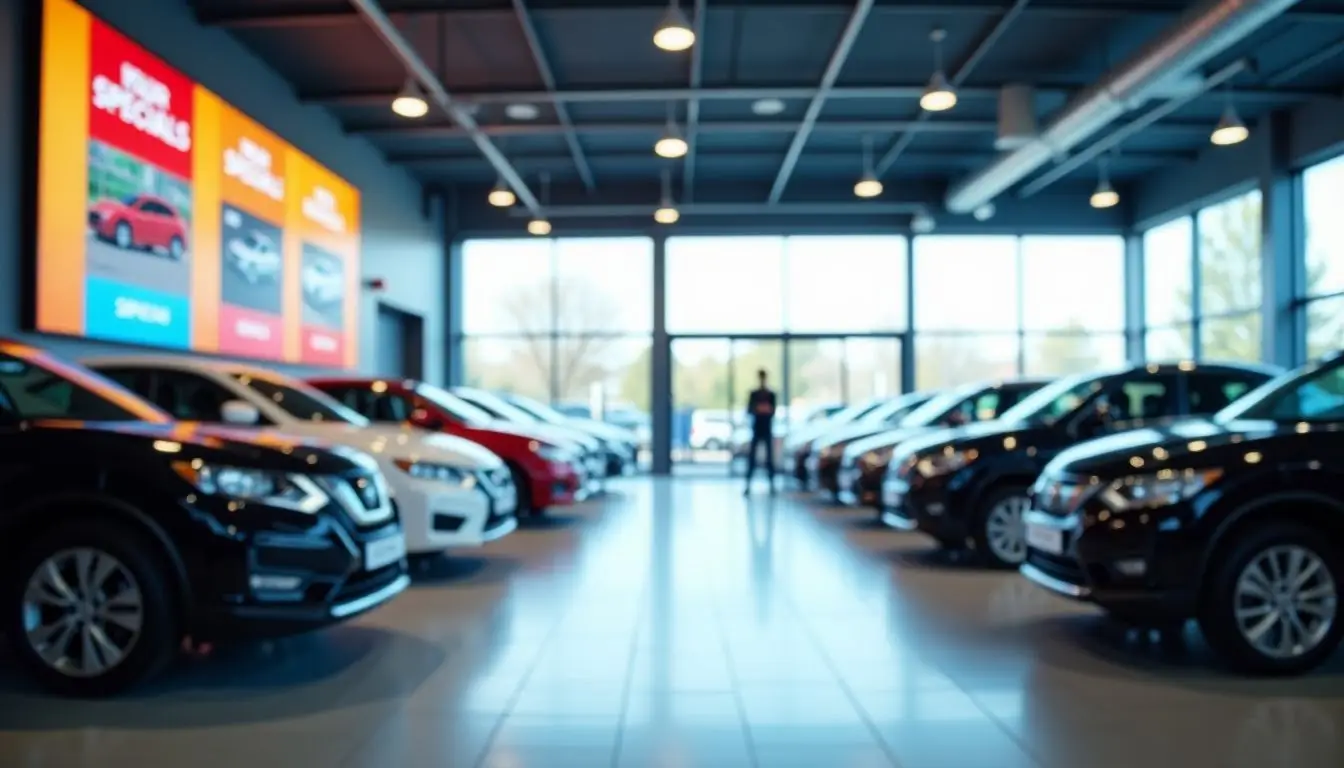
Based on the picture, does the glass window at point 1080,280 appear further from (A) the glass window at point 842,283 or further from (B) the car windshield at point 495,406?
(B) the car windshield at point 495,406

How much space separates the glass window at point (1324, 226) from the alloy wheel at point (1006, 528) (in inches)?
359

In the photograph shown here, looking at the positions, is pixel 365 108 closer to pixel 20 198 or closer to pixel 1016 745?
pixel 20 198

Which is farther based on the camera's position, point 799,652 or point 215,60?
point 215,60

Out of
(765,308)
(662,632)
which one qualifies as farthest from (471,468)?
(765,308)

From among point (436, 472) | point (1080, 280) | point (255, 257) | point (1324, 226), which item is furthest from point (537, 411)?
point (1080, 280)

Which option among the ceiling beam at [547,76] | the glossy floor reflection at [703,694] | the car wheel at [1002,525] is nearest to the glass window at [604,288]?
the ceiling beam at [547,76]

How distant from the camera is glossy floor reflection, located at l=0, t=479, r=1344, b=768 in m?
3.59

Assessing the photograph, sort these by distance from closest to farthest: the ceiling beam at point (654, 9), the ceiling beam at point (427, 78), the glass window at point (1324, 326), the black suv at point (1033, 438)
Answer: the black suv at point (1033, 438) → the ceiling beam at point (427, 78) → the ceiling beam at point (654, 9) → the glass window at point (1324, 326)

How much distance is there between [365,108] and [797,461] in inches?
300

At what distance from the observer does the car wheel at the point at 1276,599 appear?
448 cm

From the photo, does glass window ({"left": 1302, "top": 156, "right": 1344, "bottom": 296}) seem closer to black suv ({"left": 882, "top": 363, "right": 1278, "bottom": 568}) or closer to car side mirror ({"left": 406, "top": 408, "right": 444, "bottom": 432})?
black suv ({"left": 882, "top": 363, "right": 1278, "bottom": 568})

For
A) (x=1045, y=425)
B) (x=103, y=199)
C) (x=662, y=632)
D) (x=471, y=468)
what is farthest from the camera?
(x=103, y=199)

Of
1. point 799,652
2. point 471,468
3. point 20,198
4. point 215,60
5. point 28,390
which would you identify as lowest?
point 799,652

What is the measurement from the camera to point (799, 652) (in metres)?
5.11
